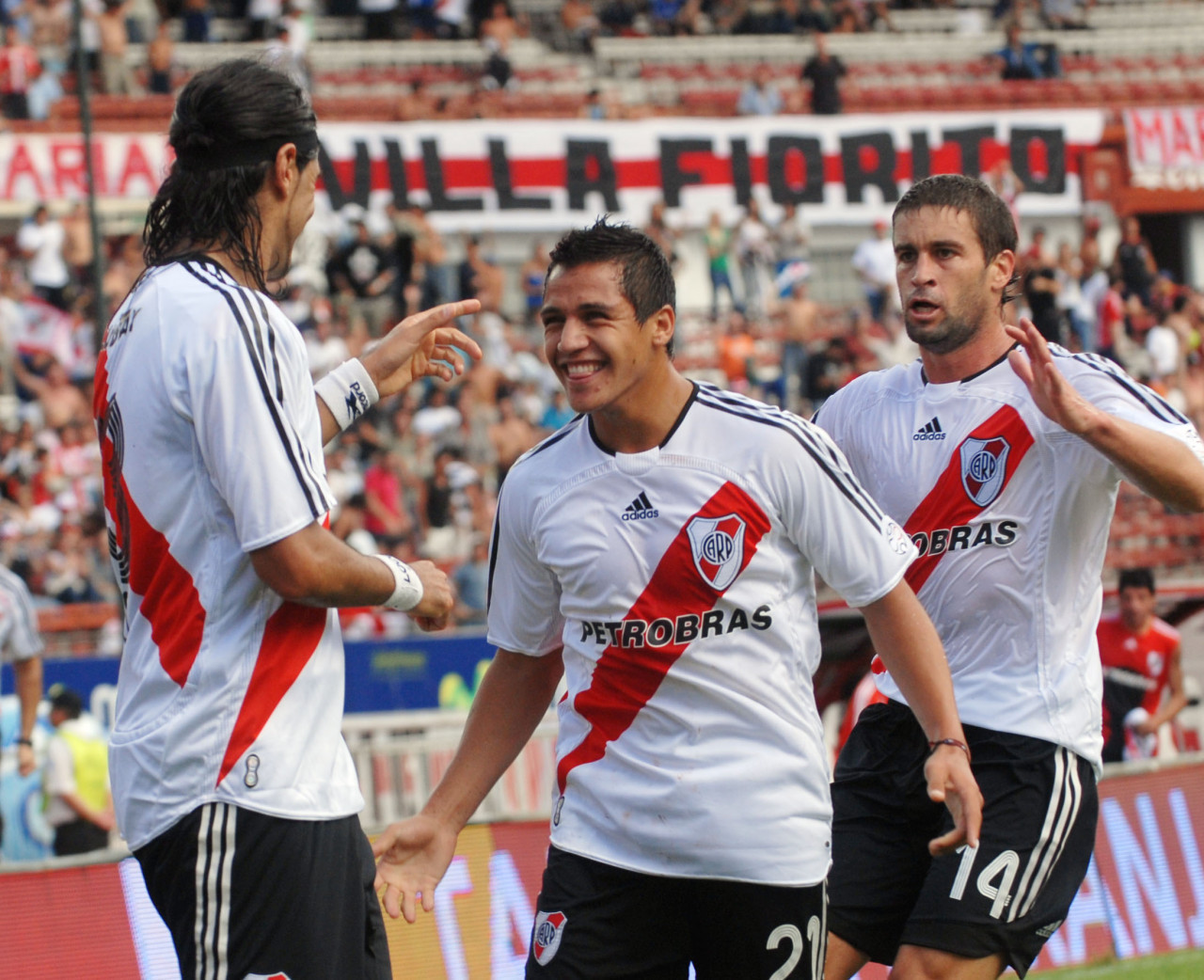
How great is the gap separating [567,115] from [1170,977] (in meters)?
16.8

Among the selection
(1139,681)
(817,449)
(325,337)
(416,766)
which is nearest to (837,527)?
(817,449)

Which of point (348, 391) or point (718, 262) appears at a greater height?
point (348, 391)

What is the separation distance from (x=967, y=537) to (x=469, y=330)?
1503cm

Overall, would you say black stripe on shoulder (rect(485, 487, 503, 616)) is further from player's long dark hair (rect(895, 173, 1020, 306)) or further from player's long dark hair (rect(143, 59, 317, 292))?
player's long dark hair (rect(895, 173, 1020, 306))

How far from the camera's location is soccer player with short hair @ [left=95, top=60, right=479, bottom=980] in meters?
3.32

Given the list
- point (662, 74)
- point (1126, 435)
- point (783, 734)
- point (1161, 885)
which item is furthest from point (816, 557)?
point (662, 74)

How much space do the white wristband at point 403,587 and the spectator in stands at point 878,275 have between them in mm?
17907

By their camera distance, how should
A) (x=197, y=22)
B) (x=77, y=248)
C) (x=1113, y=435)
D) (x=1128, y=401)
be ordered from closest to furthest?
(x=1113, y=435), (x=1128, y=401), (x=77, y=248), (x=197, y=22)

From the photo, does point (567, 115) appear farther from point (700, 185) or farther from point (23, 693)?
point (23, 693)

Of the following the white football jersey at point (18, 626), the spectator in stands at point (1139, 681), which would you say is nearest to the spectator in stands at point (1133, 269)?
the spectator in stands at point (1139, 681)

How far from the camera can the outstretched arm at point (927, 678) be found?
12.4ft

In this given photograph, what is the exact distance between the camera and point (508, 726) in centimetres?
425

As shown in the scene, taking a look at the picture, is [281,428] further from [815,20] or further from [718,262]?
[815,20]

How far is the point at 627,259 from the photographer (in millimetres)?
3949
